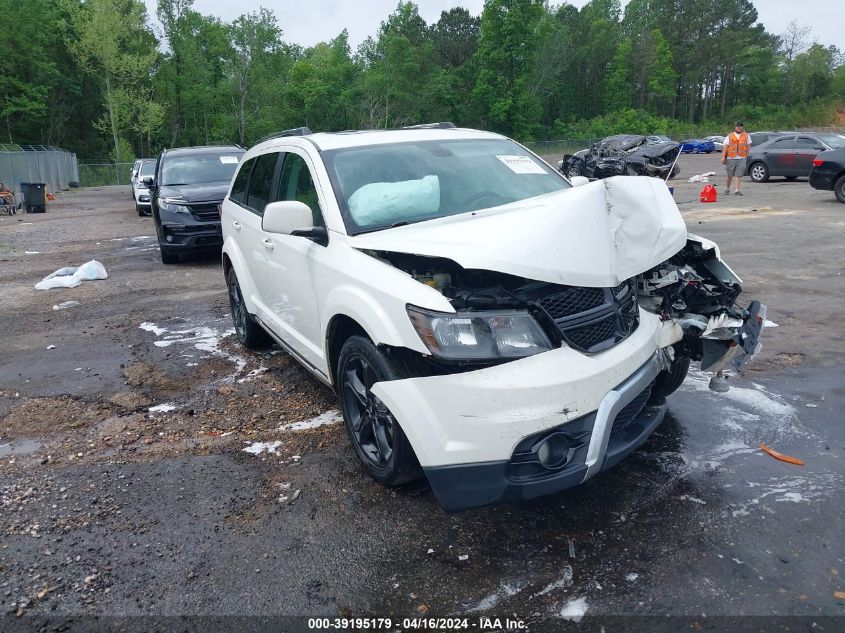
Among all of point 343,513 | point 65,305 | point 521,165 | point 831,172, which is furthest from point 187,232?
point 831,172

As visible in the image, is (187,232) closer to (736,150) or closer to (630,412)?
(630,412)

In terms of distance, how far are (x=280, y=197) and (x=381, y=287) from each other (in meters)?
1.99

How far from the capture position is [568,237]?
10.2 feet

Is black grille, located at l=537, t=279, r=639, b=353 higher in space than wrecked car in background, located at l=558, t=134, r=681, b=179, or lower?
lower

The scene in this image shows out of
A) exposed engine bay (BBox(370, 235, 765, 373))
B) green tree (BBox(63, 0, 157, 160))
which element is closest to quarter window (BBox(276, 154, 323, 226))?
exposed engine bay (BBox(370, 235, 765, 373))

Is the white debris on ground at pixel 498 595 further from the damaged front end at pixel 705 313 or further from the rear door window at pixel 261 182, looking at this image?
the rear door window at pixel 261 182

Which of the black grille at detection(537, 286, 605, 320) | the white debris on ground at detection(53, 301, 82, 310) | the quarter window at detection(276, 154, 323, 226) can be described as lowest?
the white debris on ground at detection(53, 301, 82, 310)

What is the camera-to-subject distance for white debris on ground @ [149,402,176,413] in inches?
195

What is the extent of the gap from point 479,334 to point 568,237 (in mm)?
653

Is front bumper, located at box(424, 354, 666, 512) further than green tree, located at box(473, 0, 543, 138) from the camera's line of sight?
No

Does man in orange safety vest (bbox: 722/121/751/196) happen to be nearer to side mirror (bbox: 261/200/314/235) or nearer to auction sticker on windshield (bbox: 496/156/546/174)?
auction sticker on windshield (bbox: 496/156/546/174)

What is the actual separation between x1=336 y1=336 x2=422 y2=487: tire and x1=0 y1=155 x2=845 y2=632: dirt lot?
0.20 m

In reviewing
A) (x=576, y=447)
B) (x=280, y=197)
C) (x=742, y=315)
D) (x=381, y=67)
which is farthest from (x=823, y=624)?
(x=381, y=67)

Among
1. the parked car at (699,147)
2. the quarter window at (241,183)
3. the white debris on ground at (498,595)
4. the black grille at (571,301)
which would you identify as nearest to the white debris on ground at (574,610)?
the white debris on ground at (498,595)
